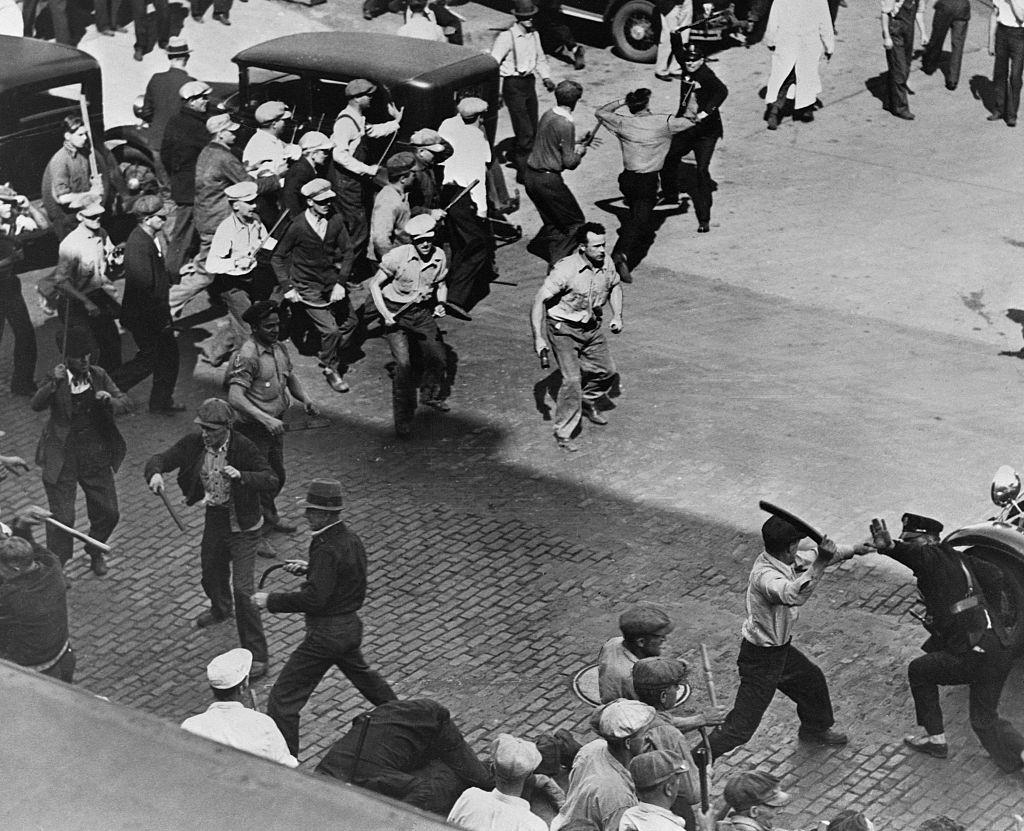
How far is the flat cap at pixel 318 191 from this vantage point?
14039 millimetres

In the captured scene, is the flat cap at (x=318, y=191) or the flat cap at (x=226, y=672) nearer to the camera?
the flat cap at (x=226, y=672)

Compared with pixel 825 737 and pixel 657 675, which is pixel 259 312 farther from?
pixel 825 737

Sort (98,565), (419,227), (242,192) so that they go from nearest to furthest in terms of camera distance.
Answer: (98,565) → (419,227) → (242,192)

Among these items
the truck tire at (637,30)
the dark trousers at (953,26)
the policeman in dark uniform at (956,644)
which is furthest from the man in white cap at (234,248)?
the dark trousers at (953,26)

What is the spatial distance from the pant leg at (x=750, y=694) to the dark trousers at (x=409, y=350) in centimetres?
469

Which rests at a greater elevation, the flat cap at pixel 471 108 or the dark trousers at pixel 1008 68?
the flat cap at pixel 471 108

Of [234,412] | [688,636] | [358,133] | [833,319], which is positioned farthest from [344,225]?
[688,636]

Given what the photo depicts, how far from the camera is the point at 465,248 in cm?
1523

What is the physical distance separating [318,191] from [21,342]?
112 inches

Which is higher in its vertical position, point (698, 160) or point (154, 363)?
point (698, 160)

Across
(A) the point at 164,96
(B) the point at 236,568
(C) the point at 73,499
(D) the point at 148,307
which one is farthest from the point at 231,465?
(A) the point at 164,96

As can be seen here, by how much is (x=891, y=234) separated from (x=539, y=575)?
274 inches

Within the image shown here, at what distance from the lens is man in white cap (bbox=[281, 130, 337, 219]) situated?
15.1 m

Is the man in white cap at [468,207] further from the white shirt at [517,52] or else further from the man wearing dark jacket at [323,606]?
the man wearing dark jacket at [323,606]
